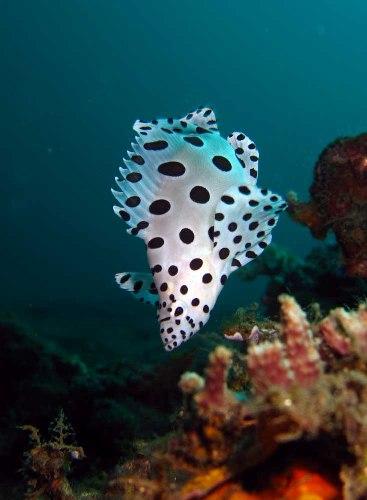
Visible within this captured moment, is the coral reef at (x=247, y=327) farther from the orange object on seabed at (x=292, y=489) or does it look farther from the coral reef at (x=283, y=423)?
the orange object on seabed at (x=292, y=489)

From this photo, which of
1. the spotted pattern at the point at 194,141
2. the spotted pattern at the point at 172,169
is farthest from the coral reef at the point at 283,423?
the spotted pattern at the point at 194,141

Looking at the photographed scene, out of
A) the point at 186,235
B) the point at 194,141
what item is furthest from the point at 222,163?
the point at 186,235

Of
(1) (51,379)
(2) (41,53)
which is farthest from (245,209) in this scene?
(2) (41,53)

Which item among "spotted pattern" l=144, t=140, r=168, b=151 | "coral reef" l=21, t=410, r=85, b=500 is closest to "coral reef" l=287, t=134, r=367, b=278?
"spotted pattern" l=144, t=140, r=168, b=151

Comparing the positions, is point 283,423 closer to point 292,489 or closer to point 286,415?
point 286,415

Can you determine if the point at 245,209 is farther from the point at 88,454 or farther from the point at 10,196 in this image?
the point at 10,196

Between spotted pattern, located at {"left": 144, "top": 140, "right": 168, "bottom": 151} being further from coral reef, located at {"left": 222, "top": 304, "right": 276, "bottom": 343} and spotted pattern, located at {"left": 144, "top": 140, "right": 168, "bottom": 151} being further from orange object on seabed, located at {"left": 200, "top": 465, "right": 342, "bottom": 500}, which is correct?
orange object on seabed, located at {"left": 200, "top": 465, "right": 342, "bottom": 500}

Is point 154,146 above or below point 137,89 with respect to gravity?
below
